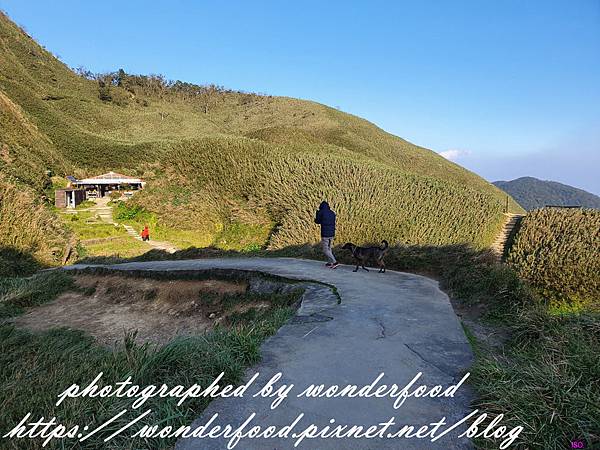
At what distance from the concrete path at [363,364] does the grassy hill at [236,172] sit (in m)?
5.85

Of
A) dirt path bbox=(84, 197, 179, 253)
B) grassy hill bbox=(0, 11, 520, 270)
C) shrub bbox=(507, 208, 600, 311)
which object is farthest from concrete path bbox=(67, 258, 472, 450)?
dirt path bbox=(84, 197, 179, 253)

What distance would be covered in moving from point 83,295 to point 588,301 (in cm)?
1250

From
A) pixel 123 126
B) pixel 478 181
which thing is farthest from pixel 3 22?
pixel 478 181

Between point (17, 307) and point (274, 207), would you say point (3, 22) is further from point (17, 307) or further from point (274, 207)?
point (17, 307)

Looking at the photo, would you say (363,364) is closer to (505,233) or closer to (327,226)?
(327,226)

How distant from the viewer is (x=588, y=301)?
7711 millimetres

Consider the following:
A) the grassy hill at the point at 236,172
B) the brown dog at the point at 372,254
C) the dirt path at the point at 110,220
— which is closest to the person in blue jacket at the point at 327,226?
the brown dog at the point at 372,254

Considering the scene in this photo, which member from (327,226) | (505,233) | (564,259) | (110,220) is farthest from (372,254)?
(110,220)

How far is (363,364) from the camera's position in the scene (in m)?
3.41

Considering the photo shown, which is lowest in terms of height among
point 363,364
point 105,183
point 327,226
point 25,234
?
point 25,234

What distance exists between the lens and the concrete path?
2.50 metres

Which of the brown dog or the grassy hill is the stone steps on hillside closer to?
the grassy hill

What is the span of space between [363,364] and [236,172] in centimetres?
1867

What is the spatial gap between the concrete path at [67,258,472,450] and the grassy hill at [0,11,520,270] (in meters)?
5.85
